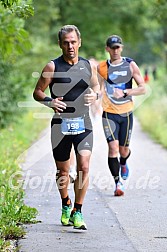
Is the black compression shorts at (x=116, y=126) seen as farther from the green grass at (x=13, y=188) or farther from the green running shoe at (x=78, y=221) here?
the green running shoe at (x=78, y=221)

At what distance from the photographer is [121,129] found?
10.7 m

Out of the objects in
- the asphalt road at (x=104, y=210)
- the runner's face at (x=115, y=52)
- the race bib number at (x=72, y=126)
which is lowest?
the asphalt road at (x=104, y=210)

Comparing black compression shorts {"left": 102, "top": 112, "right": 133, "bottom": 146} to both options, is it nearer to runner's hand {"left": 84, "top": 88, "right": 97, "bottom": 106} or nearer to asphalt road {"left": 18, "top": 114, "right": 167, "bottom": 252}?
asphalt road {"left": 18, "top": 114, "right": 167, "bottom": 252}

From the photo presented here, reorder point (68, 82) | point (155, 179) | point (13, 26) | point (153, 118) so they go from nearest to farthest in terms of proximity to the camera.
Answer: point (68, 82), point (13, 26), point (155, 179), point (153, 118)

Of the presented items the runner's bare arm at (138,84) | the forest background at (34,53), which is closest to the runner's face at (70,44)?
the forest background at (34,53)

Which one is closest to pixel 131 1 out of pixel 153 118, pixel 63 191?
pixel 153 118

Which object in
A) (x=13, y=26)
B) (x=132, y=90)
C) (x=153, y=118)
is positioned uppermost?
(x=13, y=26)

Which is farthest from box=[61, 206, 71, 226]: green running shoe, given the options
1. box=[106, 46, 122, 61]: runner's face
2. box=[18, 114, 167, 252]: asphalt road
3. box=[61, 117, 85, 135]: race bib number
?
box=[106, 46, 122, 61]: runner's face

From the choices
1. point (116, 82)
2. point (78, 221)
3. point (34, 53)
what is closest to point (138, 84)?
point (116, 82)

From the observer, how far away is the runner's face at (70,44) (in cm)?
779

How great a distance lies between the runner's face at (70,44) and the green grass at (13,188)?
65.6 inches

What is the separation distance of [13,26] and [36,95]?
129 inches

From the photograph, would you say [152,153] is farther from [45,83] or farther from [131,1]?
[131,1]

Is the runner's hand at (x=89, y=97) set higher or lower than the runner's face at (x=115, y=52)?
lower
